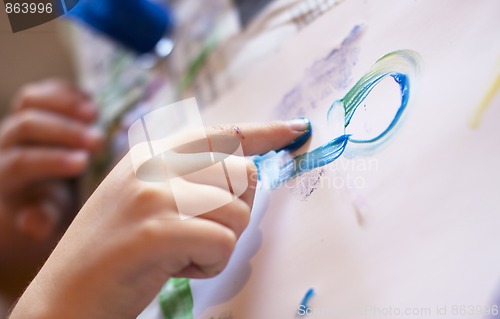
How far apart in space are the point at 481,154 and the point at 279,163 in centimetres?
15

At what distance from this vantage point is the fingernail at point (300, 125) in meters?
0.38

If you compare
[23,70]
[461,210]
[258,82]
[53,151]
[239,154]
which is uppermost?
[23,70]

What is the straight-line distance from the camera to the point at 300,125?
1.25ft

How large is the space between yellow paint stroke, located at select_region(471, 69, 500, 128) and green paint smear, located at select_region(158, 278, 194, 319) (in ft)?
0.80

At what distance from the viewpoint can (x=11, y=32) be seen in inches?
20.9

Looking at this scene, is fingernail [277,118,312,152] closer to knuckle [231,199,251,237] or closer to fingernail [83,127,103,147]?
knuckle [231,199,251,237]

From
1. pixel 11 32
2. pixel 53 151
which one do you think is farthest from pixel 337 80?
pixel 53 151

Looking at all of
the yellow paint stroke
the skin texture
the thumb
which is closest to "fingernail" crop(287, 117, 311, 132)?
the thumb

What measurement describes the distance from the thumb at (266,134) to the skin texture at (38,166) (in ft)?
1.29

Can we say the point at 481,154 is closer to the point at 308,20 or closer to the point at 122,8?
the point at 308,20

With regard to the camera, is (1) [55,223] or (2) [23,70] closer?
(1) [55,223]

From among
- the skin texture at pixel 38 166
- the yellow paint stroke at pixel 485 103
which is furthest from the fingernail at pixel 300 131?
the skin texture at pixel 38 166

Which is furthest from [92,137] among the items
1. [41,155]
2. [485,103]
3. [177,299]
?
[485,103]

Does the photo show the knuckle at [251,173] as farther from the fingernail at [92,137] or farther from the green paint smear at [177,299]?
the fingernail at [92,137]
